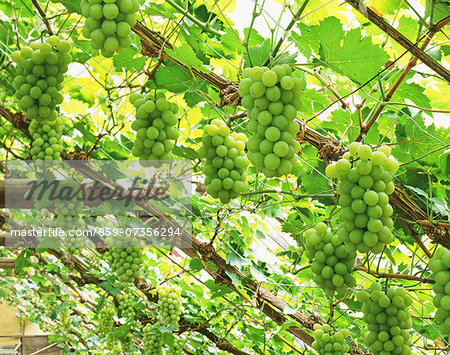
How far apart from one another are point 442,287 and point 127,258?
6.38ft

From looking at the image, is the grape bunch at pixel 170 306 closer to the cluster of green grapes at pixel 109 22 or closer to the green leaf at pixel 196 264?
the green leaf at pixel 196 264

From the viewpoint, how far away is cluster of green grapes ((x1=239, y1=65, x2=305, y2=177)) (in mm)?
864

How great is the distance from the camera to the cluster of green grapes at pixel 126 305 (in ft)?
12.6

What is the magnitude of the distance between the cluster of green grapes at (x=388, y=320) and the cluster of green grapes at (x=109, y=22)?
38.1 inches

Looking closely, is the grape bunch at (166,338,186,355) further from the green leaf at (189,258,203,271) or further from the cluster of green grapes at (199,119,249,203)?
the cluster of green grapes at (199,119,249,203)

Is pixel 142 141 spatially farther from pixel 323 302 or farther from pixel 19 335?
pixel 19 335

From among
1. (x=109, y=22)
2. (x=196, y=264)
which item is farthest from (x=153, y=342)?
(x=109, y=22)

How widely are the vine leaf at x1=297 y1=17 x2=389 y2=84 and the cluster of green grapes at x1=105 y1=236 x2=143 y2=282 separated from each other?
1898 mm

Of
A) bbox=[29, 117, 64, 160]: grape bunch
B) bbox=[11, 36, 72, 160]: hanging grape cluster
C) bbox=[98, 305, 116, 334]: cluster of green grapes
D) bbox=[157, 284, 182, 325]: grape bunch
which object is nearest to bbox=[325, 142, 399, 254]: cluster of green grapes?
bbox=[11, 36, 72, 160]: hanging grape cluster

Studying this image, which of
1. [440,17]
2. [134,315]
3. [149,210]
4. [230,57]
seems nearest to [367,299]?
[440,17]

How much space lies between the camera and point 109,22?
0.78m

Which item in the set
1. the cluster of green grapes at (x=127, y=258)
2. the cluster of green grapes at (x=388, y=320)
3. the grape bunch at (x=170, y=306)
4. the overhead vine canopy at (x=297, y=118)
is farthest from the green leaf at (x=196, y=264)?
the cluster of green grapes at (x=388, y=320)

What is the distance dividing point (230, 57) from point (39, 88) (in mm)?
708

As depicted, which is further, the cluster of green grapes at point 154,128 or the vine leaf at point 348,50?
the cluster of green grapes at point 154,128
